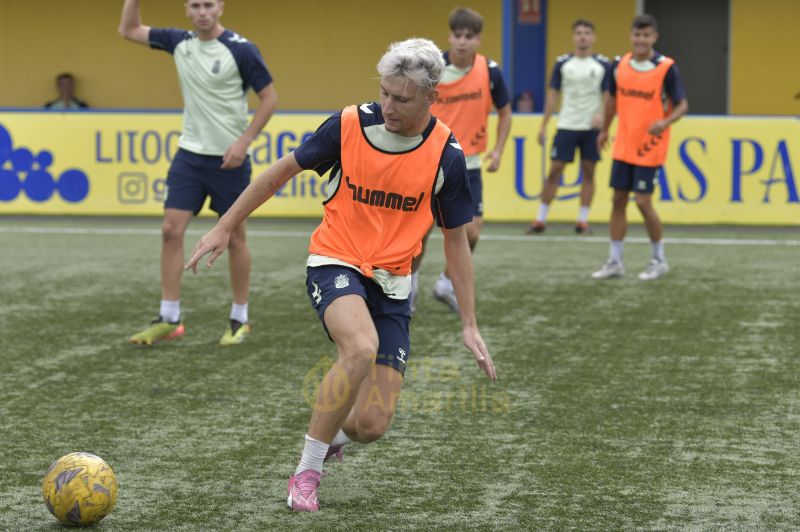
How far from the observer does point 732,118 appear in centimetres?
1462

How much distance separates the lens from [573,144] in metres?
14.1

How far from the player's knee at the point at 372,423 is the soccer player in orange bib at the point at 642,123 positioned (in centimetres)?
619

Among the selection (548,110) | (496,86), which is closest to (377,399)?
(496,86)

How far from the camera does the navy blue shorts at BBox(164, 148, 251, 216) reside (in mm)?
8102

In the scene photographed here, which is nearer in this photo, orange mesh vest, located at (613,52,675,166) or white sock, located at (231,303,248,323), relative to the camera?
white sock, located at (231,303,248,323)

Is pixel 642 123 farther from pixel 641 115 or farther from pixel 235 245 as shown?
pixel 235 245

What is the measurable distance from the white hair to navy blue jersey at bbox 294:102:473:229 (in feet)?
0.88

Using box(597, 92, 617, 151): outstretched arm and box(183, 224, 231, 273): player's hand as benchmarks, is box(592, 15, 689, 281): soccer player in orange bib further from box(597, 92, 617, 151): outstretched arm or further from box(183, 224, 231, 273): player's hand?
box(183, 224, 231, 273): player's hand

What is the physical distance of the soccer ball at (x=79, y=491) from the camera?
4484mm

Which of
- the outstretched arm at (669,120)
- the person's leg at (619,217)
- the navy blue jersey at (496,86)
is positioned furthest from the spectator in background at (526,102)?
the navy blue jersey at (496,86)

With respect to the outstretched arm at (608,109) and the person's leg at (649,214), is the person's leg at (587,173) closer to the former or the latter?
the outstretched arm at (608,109)

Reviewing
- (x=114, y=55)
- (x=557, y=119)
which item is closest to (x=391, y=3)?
(x=114, y=55)

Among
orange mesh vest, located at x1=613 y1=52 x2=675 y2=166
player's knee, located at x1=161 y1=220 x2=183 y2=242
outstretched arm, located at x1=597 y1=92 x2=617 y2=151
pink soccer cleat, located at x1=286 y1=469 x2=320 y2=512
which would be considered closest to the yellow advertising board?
outstretched arm, located at x1=597 y1=92 x2=617 y2=151

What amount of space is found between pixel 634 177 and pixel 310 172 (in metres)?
5.25
